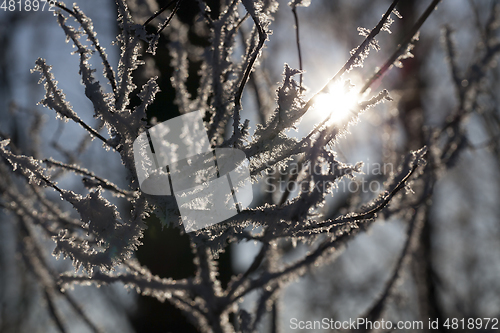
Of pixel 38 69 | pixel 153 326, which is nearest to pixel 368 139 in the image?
pixel 153 326

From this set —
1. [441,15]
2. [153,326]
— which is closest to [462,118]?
[153,326]

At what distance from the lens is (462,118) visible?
1.66 meters

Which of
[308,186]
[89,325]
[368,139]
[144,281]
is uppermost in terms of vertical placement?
[368,139]

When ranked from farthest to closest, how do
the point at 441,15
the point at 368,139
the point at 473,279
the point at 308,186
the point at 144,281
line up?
the point at 473,279 < the point at 441,15 < the point at 368,139 < the point at 144,281 < the point at 308,186

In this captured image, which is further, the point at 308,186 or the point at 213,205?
the point at 213,205

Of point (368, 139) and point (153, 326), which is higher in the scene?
point (368, 139)

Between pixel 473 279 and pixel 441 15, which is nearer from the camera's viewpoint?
pixel 441 15

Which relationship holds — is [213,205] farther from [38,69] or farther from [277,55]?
[277,55]

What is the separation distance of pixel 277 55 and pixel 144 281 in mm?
3538

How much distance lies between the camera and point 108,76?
2.67ft

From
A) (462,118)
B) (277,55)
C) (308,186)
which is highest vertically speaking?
(277,55)

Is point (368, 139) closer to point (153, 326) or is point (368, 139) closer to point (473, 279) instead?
point (153, 326)

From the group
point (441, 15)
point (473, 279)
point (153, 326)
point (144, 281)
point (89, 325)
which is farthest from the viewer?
point (473, 279)

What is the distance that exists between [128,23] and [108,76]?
0.16 meters
